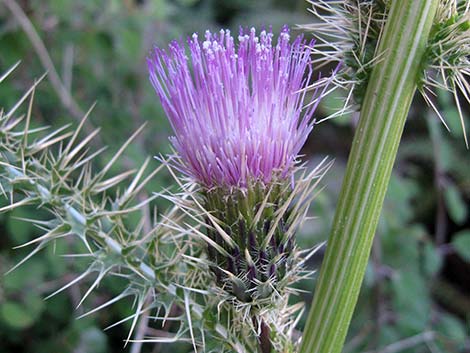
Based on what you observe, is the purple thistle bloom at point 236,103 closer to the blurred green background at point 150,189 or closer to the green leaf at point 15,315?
the blurred green background at point 150,189

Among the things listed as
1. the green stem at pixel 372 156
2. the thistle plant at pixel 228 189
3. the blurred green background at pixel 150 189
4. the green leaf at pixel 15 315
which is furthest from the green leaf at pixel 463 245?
the green leaf at pixel 15 315

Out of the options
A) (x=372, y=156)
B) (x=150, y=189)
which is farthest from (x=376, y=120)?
(x=150, y=189)

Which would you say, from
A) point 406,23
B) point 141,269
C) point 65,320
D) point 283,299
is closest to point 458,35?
point 406,23

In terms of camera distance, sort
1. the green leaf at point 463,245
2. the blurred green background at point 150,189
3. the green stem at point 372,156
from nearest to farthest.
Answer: the green stem at point 372,156 < the blurred green background at point 150,189 < the green leaf at point 463,245

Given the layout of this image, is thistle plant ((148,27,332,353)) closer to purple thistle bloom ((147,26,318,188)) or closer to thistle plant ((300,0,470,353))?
purple thistle bloom ((147,26,318,188))

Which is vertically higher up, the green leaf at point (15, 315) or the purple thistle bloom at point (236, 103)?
the purple thistle bloom at point (236, 103)

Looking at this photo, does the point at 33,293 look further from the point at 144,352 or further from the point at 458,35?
the point at 458,35

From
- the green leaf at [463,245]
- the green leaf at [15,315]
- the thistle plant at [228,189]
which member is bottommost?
the green leaf at [15,315]
